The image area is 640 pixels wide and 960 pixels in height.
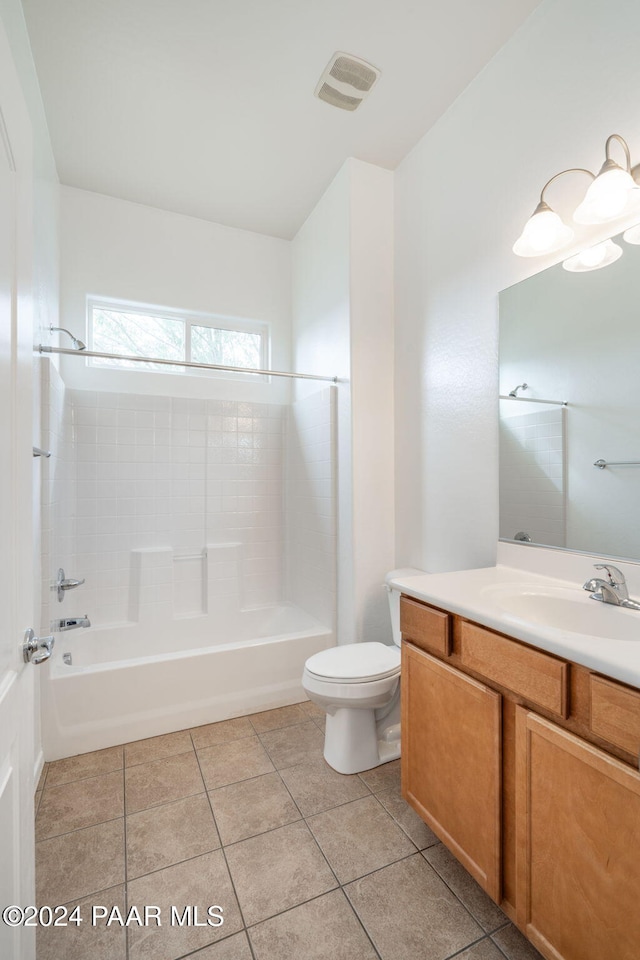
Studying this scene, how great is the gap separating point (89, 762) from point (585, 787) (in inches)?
76.4

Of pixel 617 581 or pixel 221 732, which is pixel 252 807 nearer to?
pixel 221 732

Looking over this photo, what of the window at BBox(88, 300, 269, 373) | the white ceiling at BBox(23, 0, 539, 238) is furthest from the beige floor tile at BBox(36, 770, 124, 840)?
the white ceiling at BBox(23, 0, 539, 238)

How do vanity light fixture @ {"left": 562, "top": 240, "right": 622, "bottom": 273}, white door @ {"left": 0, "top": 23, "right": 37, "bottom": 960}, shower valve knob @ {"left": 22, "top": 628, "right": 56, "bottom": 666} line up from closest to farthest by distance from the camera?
white door @ {"left": 0, "top": 23, "right": 37, "bottom": 960} → shower valve knob @ {"left": 22, "top": 628, "right": 56, "bottom": 666} → vanity light fixture @ {"left": 562, "top": 240, "right": 622, "bottom": 273}

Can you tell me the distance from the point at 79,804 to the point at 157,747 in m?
0.39

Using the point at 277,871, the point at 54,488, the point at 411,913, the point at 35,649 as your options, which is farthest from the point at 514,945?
the point at 54,488

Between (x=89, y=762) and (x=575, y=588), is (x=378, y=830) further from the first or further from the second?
(x=89, y=762)

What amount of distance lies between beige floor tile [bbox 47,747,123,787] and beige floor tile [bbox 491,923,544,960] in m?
1.50

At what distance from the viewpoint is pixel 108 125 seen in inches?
82.6

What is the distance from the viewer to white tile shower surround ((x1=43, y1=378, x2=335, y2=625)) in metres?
2.56

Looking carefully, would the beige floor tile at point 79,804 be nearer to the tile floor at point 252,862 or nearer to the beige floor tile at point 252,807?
the tile floor at point 252,862

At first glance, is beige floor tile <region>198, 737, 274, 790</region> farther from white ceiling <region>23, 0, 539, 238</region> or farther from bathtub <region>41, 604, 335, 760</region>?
white ceiling <region>23, 0, 539, 238</region>

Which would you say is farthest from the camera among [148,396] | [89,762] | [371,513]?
[148,396]

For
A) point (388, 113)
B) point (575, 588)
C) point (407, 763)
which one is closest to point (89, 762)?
point (407, 763)

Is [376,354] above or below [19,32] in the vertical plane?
below
